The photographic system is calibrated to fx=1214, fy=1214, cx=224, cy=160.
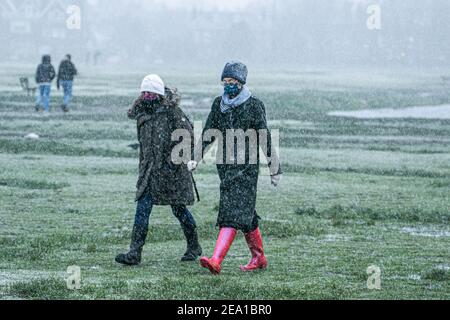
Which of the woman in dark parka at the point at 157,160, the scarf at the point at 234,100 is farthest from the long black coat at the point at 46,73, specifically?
the scarf at the point at 234,100

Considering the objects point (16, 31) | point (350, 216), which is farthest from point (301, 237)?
point (16, 31)

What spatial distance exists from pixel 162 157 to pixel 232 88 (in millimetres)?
1097

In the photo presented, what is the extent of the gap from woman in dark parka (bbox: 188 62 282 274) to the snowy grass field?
44 cm

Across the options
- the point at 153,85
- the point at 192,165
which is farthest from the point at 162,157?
the point at 153,85

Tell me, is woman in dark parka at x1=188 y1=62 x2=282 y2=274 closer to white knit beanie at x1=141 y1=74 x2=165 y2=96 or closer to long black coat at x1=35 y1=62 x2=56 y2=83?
white knit beanie at x1=141 y1=74 x2=165 y2=96

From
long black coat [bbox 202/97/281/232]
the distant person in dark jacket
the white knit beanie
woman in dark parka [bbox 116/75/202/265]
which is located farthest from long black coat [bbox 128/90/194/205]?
the distant person in dark jacket

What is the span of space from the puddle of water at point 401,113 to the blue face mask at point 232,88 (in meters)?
32.8

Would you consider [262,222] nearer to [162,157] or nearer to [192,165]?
[162,157]

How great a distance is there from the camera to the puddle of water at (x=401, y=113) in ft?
147

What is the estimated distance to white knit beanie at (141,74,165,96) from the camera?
11539 millimetres

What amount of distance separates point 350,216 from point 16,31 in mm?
142632

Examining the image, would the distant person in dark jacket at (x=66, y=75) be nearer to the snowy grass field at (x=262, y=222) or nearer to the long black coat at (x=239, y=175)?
the snowy grass field at (x=262, y=222)

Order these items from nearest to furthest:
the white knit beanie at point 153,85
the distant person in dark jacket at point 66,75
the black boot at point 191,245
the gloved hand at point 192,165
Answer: the gloved hand at point 192,165
the white knit beanie at point 153,85
the black boot at point 191,245
the distant person in dark jacket at point 66,75
